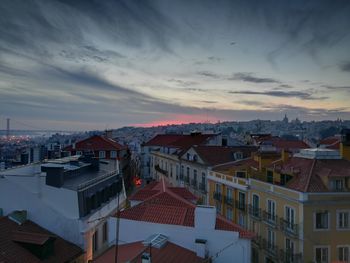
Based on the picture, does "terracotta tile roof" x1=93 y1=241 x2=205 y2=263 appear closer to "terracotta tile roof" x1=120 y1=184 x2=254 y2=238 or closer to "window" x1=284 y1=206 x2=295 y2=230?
"terracotta tile roof" x1=120 y1=184 x2=254 y2=238

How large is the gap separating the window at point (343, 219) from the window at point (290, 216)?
2669 mm

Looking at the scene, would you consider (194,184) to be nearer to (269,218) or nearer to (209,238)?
(269,218)

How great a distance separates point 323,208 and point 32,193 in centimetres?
1695

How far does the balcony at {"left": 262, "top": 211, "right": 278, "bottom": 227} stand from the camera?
88.2 feet

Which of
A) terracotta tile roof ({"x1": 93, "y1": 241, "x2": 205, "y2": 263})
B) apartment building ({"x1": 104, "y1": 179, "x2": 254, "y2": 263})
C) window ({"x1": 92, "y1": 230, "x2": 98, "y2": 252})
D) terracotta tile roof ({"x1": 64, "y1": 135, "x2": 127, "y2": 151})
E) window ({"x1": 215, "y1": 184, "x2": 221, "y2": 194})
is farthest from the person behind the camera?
terracotta tile roof ({"x1": 64, "y1": 135, "x2": 127, "y2": 151})

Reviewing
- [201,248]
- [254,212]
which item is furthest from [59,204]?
[254,212]

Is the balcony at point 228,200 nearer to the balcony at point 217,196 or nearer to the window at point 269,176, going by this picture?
the balcony at point 217,196

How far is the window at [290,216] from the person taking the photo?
2475 centimetres

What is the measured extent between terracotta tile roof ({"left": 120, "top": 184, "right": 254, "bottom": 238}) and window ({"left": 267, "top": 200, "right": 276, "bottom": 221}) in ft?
23.6

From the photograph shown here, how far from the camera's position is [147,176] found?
7538 cm

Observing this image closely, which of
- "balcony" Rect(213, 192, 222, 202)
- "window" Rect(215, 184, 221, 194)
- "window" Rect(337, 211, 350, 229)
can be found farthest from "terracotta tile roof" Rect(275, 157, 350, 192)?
"window" Rect(215, 184, 221, 194)

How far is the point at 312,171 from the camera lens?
2559 cm

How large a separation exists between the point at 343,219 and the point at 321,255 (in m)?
2.56

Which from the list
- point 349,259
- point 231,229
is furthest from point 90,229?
point 349,259
